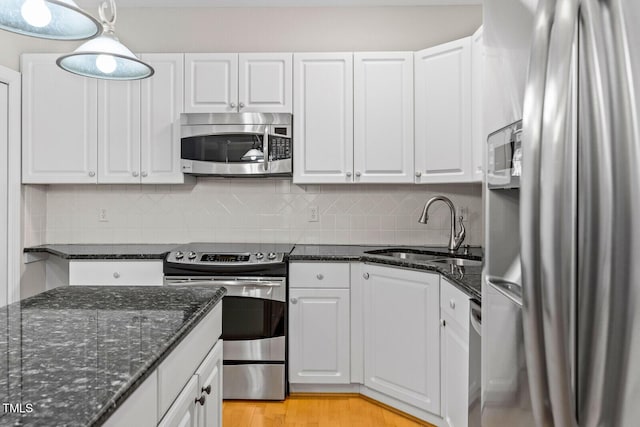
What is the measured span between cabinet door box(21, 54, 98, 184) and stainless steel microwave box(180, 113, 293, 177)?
72 cm

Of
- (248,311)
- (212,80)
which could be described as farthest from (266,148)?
(248,311)

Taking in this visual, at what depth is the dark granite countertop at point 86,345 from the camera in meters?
Answer: 0.76

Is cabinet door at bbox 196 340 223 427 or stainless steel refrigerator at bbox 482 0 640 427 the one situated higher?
stainless steel refrigerator at bbox 482 0 640 427

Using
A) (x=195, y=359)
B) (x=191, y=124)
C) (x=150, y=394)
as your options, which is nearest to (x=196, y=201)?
(x=191, y=124)

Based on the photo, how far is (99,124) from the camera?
3326 millimetres

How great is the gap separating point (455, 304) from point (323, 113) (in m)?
1.62

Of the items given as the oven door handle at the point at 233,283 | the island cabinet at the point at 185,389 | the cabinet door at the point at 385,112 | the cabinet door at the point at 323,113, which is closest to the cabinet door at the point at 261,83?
the cabinet door at the point at 323,113

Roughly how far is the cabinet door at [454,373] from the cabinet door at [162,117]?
2047 millimetres

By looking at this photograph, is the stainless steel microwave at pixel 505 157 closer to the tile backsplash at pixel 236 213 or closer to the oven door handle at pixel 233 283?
the oven door handle at pixel 233 283

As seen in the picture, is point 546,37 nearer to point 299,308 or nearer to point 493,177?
point 493,177

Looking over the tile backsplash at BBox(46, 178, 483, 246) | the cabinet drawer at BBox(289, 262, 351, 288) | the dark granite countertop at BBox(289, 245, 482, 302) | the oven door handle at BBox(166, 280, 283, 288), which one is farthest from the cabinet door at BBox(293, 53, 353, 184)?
the oven door handle at BBox(166, 280, 283, 288)

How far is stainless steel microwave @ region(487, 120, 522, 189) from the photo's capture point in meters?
0.78

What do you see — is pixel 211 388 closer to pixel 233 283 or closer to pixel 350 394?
pixel 233 283

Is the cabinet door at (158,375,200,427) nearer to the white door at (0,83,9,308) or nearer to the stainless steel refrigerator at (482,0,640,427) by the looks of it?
the stainless steel refrigerator at (482,0,640,427)
